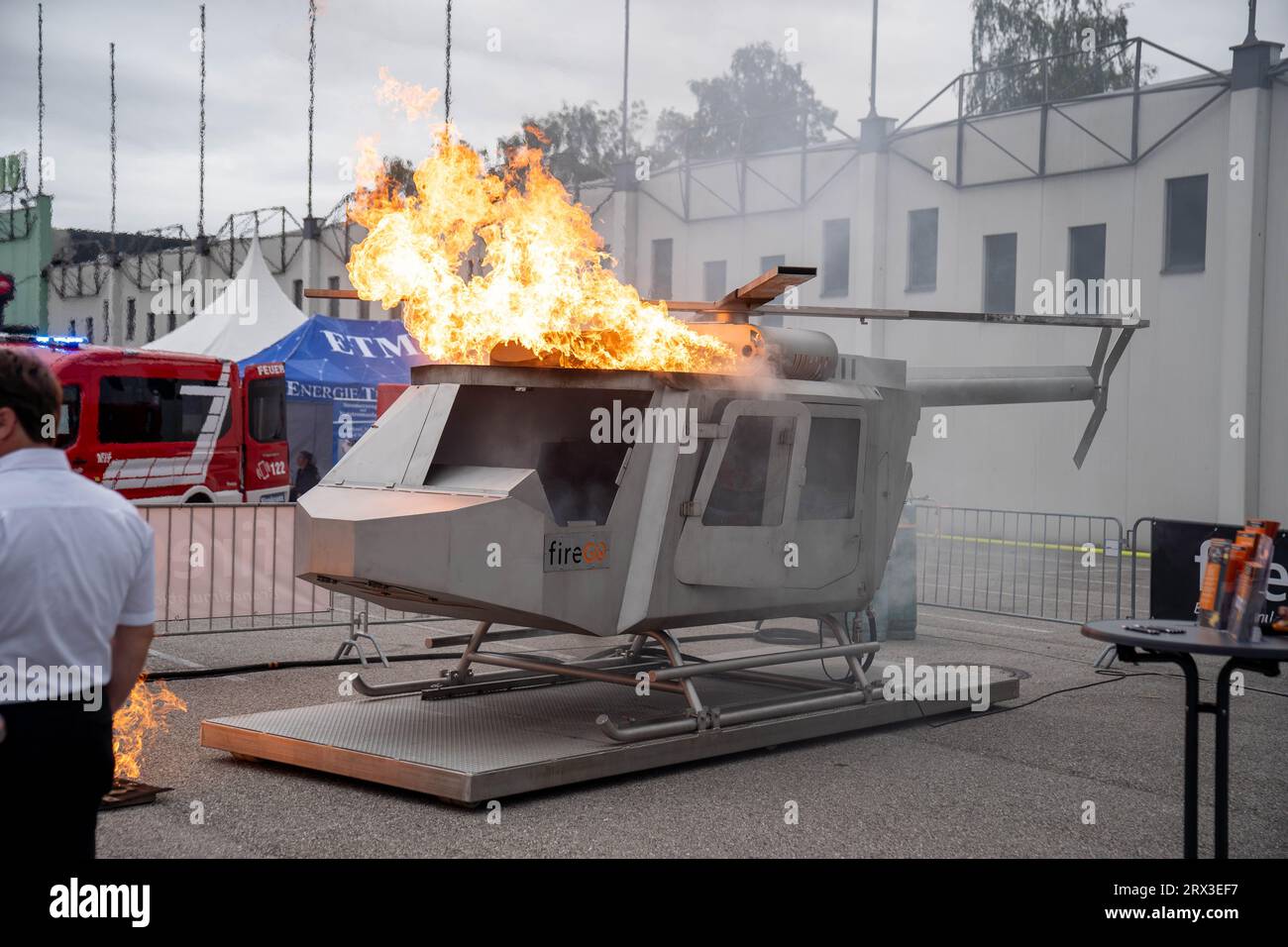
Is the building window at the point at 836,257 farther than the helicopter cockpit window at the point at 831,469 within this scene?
Yes

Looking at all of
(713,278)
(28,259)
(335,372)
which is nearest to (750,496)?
(335,372)

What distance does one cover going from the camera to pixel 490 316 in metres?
7.35

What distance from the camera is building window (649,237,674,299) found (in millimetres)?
28469

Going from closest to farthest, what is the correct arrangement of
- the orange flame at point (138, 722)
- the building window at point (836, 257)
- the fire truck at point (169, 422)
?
the orange flame at point (138, 722), the fire truck at point (169, 422), the building window at point (836, 257)

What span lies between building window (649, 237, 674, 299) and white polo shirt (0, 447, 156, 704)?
2528 cm

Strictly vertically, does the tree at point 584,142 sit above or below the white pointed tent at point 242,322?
above

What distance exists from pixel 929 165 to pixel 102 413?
1610 cm

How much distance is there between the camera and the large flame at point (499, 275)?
7352mm

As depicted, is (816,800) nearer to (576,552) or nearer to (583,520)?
(576,552)

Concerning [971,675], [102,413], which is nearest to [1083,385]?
[971,675]

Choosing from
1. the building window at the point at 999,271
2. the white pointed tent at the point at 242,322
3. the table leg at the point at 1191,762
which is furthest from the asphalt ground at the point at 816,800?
the building window at the point at 999,271

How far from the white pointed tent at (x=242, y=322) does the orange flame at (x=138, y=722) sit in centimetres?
1200

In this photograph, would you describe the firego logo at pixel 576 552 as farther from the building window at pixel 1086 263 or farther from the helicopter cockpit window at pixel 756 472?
the building window at pixel 1086 263

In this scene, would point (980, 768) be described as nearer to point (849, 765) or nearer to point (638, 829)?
point (849, 765)
